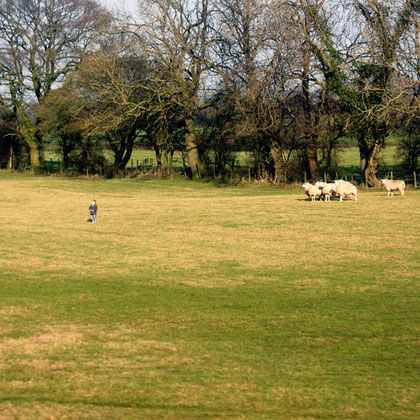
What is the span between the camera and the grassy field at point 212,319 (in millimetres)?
7652

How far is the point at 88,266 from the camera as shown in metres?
17.4

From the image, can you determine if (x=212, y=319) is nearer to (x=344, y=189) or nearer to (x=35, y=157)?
(x=344, y=189)

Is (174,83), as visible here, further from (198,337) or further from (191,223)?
(198,337)

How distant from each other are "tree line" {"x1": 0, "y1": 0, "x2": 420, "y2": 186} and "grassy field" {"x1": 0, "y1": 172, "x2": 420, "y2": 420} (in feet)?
61.5

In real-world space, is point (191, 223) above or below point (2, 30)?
below

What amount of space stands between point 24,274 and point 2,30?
48.5m

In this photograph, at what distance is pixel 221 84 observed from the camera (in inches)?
1928

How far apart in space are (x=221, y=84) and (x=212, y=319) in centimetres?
3918

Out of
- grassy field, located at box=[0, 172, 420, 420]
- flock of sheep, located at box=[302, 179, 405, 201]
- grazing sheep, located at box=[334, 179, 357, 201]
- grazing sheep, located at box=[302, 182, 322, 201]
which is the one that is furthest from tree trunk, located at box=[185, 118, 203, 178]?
grassy field, located at box=[0, 172, 420, 420]

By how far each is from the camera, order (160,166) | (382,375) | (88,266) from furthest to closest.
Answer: (160,166)
(88,266)
(382,375)

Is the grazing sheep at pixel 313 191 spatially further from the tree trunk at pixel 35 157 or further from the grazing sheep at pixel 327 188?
the tree trunk at pixel 35 157

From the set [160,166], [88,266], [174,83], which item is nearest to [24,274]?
[88,266]

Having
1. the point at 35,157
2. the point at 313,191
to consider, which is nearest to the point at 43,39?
the point at 35,157

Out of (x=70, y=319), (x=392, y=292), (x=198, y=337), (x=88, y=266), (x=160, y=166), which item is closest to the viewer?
(x=198, y=337)
